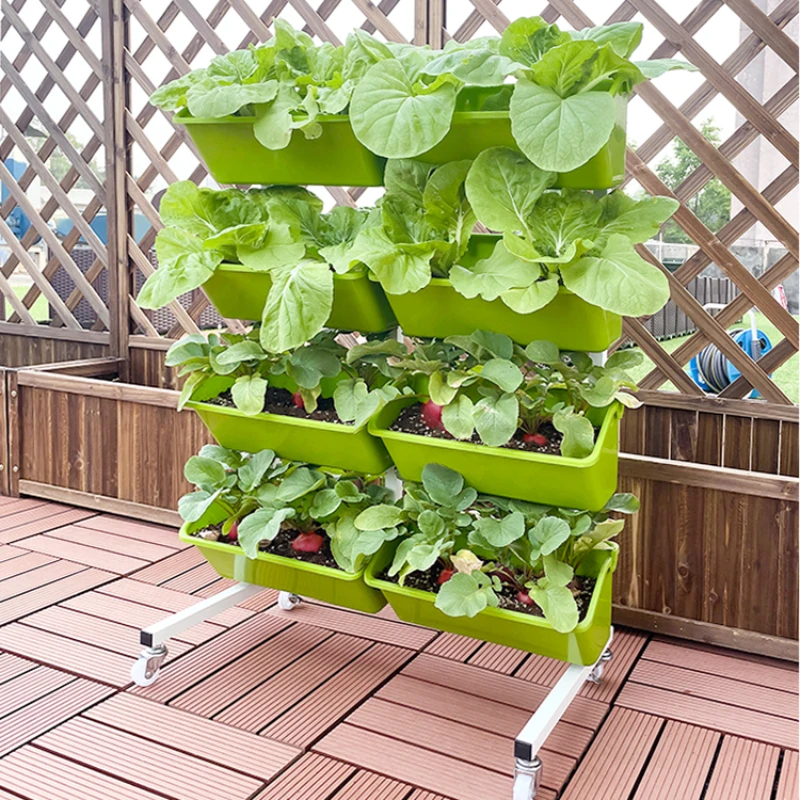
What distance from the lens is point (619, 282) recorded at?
139cm

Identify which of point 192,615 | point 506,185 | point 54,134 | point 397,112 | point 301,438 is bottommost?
point 192,615

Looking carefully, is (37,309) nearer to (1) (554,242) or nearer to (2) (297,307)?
(2) (297,307)

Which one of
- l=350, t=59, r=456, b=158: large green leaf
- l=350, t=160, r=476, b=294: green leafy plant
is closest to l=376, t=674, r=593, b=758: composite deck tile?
l=350, t=160, r=476, b=294: green leafy plant

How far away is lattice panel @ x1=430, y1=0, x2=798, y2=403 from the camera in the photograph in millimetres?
2090

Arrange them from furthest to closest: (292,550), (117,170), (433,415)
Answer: (117,170), (292,550), (433,415)

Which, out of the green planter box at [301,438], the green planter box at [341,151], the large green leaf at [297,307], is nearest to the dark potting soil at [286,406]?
the green planter box at [301,438]

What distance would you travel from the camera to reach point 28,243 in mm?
3568

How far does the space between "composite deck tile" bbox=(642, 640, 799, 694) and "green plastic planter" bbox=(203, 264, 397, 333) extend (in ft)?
3.06

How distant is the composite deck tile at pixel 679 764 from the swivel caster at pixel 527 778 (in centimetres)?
17

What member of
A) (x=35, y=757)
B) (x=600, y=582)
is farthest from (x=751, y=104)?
(x=35, y=757)

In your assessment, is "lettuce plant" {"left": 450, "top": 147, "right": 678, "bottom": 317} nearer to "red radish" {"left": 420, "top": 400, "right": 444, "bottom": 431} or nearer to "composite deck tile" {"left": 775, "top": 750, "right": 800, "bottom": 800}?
"red radish" {"left": 420, "top": 400, "right": 444, "bottom": 431}

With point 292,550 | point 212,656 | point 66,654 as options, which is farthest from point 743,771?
point 66,654

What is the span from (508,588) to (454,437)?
319 millimetres

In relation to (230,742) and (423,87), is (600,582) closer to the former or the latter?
(230,742)
